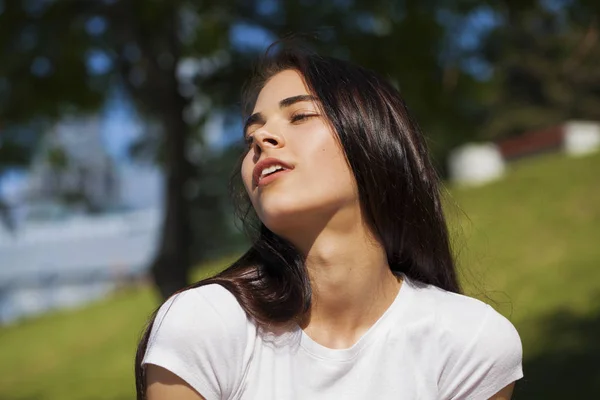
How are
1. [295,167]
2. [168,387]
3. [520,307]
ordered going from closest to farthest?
1. [168,387]
2. [295,167]
3. [520,307]

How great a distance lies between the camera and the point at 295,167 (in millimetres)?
1808

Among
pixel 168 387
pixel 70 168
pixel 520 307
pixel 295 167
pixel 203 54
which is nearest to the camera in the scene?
pixel 168 387

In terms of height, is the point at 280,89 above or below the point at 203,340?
above

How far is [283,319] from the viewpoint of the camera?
1.82 metres

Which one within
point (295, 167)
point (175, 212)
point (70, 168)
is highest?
point (295, 167)

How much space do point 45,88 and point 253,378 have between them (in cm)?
401

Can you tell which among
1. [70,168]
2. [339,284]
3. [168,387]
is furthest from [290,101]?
[70,168]

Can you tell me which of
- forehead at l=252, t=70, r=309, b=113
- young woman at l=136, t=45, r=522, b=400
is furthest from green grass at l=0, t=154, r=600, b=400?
forehead at l=252, t=70, r=309, b=113

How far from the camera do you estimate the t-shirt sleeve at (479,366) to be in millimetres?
1870

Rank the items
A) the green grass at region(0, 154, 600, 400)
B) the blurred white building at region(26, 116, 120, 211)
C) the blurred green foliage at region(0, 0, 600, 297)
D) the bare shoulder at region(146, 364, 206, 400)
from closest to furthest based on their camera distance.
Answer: the bare shoulder at region(146, 364, 206, 400) < the blurred green foliage at region(0, 0, 600, 297) < the green grass at region(0, 154, 600, 400) < the blurred white building at region(26, 116, 120, 211)

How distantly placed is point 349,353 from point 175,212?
139 inches

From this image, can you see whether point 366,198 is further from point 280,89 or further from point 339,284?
point 280,89

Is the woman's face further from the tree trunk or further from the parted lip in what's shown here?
the tree trunk

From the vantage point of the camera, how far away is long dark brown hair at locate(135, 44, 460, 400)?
1856mm
